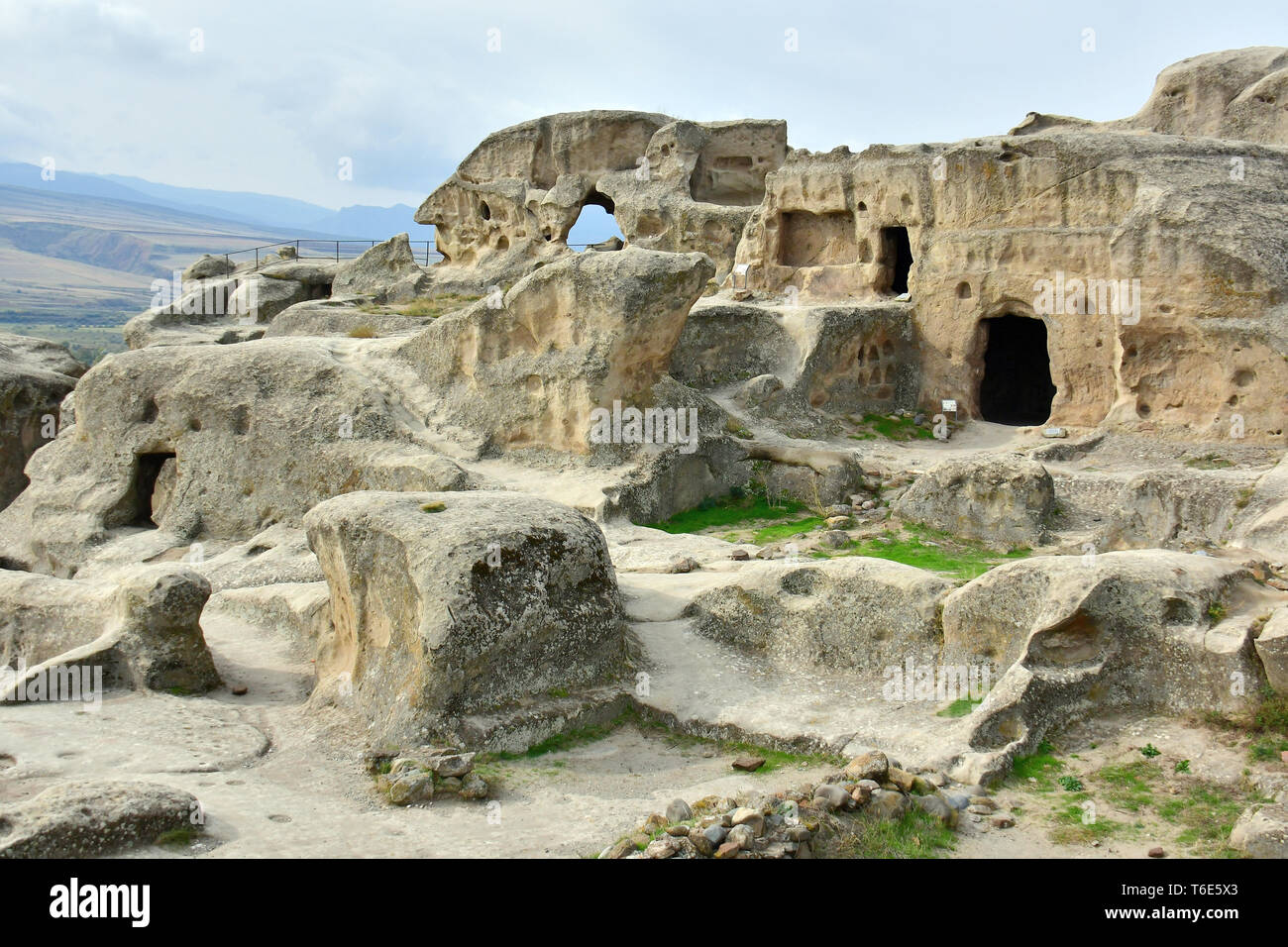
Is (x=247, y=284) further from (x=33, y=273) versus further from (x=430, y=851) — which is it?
(x=33, y=273)

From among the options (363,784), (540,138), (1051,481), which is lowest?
(363,784)

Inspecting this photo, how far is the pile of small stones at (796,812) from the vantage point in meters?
6.41

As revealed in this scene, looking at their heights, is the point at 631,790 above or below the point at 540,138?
below

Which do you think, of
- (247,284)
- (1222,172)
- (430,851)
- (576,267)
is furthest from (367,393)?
(247,284)

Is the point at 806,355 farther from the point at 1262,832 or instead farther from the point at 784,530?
the point at 1262,832

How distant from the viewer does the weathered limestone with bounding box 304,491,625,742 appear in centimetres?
856

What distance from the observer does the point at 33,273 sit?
130 m

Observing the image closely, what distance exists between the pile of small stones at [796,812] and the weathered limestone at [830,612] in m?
1.73

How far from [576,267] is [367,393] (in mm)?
2931

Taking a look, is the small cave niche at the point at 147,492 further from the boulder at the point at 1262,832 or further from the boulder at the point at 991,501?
the boulder at the point at 1262,832

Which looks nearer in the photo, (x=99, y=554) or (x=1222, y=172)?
(x=99, y=554)

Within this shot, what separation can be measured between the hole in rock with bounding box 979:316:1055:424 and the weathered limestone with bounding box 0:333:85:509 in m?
15.6

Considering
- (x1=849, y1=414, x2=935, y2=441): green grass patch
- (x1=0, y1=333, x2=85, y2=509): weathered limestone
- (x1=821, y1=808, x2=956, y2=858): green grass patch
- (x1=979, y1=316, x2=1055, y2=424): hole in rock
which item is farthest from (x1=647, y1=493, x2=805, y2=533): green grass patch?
(x1=0, y1=333, x2=85, y2=509): weathered limestone

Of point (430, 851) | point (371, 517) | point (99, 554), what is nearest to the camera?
point (430, 851)
